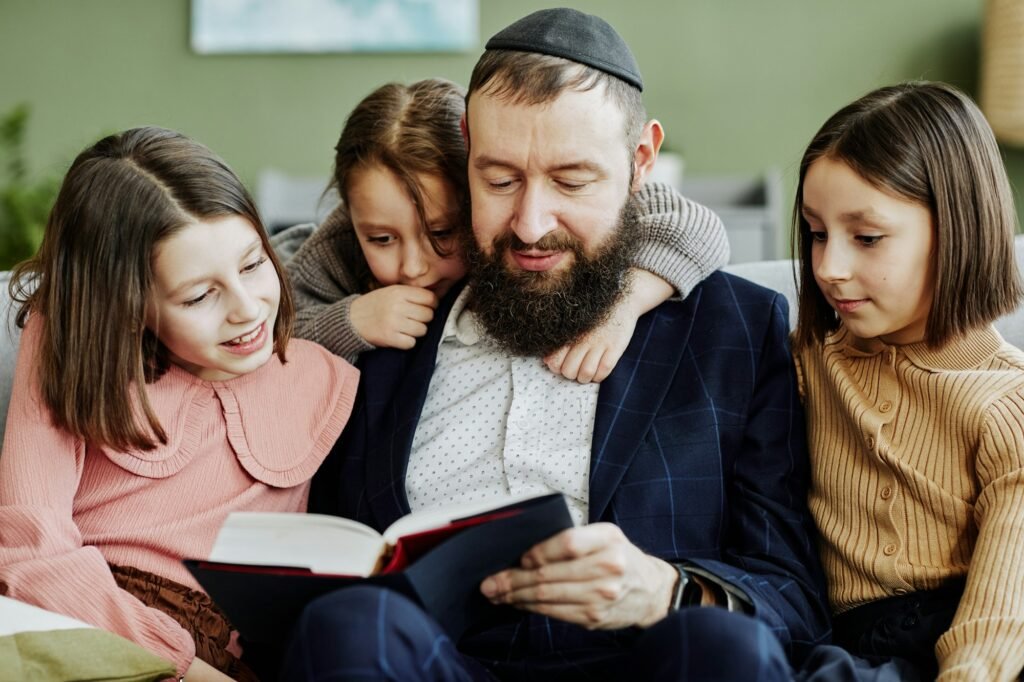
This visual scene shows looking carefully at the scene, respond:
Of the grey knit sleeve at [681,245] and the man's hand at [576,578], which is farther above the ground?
the grey knit sleeve at [681,245]

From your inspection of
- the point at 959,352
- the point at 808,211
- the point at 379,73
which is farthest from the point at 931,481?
the point at 379,73

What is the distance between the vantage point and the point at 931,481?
156cm

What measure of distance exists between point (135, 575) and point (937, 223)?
131cm

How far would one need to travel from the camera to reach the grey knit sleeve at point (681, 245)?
1842 millimetres

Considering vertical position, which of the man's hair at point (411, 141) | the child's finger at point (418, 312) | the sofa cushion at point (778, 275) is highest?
the man's hair at point (411, 141)

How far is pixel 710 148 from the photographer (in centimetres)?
550

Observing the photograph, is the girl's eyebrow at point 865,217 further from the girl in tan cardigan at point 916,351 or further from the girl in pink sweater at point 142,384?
the girl in pink sweater at point 142,384

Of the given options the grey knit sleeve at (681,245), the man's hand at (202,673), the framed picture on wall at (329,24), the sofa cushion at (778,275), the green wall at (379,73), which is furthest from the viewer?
the framed picture on wall at (329,24)

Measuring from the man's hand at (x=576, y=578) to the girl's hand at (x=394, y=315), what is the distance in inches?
25.4

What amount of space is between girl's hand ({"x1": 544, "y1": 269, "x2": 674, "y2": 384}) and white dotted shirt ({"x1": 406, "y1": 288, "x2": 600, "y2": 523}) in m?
0.03

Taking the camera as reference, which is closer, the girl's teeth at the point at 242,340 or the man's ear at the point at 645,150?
the girl's teeth at the point at 242,340

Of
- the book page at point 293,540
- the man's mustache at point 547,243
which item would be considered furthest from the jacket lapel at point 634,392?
the book page at point 293,540

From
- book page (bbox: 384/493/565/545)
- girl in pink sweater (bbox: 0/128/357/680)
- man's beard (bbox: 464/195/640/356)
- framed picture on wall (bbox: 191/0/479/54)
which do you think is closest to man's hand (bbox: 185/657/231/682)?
girl in pink sweater (bbox: 0/128/357/680)

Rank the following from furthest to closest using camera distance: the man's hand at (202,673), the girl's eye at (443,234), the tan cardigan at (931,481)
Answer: the girl's eye at (443,234), the man's hand at (202,673), the tan cardigan at (931,481)
